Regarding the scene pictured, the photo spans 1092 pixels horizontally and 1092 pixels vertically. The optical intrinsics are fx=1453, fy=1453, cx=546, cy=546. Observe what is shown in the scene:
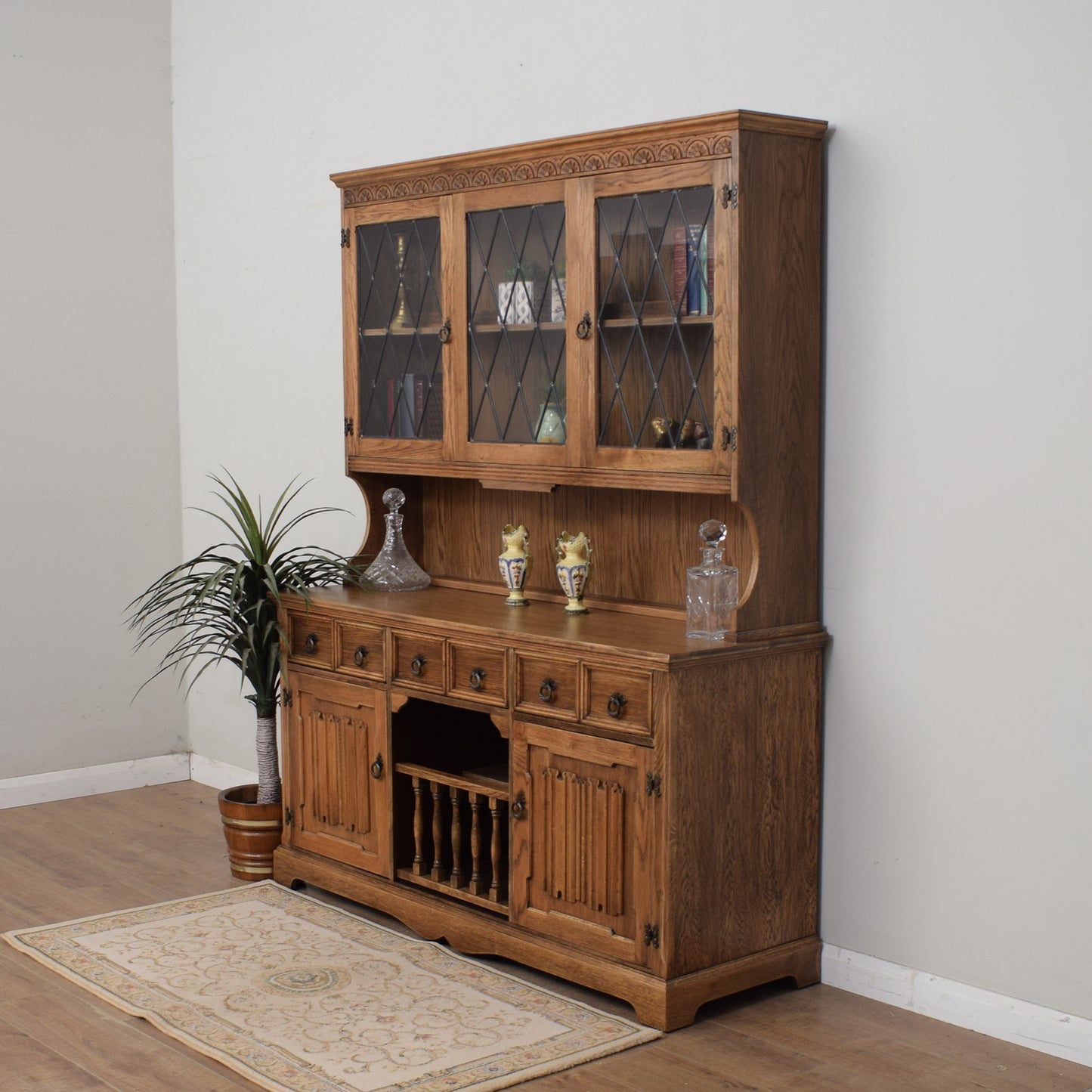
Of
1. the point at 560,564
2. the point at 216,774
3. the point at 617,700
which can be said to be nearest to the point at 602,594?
the point at 560,564

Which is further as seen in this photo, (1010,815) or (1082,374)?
(1010,815)

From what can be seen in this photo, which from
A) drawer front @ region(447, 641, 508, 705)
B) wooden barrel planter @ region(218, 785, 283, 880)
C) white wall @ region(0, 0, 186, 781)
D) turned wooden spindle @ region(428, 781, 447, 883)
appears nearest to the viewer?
drawer front @ region(447, 641, 508, 705)

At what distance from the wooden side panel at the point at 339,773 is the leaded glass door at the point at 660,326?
3.55 feet

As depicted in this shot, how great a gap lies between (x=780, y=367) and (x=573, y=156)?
0.75 metres

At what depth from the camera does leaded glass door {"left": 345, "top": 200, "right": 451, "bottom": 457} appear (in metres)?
4.06

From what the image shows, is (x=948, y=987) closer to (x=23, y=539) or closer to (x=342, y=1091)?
(x=342, y=1091)

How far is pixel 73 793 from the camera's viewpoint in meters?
5.49

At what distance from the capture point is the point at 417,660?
3.88m

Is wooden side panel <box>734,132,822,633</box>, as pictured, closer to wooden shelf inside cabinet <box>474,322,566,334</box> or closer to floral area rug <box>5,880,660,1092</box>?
wooden shelf inside cabinet <box>474,322,566,334</box>

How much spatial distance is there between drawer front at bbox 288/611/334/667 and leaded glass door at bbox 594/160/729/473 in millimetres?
1073

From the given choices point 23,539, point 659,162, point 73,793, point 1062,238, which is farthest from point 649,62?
point 73,793

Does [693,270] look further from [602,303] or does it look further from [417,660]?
[417,660]

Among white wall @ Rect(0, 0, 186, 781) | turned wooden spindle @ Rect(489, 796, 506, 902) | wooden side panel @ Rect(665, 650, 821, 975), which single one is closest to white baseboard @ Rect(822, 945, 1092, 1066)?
wooden side panel @ Rect(665, 650, 821, 975)

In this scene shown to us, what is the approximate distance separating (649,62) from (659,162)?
64cm
